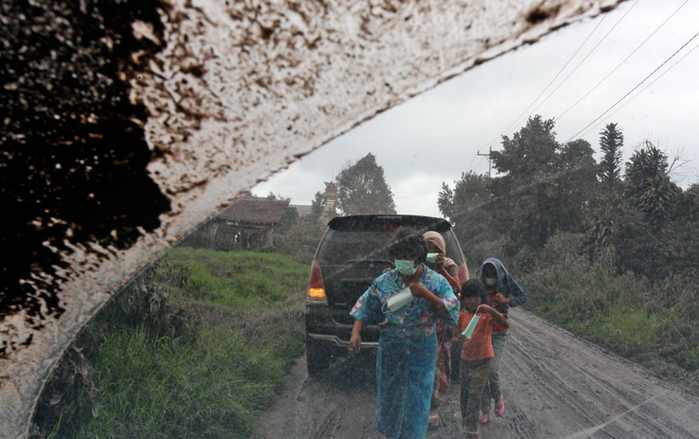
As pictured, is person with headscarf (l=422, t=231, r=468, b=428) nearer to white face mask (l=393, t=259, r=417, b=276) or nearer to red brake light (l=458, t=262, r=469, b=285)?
red brake light (l=458, t=262, r=469, b=285)

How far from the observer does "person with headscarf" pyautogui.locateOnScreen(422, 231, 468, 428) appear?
4.30m

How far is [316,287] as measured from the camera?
5070 mm

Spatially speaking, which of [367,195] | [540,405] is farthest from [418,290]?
[367,195]

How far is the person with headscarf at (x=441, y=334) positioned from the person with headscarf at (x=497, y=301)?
0.31 meters

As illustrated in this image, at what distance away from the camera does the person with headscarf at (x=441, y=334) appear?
430 cm

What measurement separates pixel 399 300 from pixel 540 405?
2.69 meters

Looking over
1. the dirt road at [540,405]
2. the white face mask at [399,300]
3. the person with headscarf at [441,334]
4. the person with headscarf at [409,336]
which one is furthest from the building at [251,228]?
the white face mask at [399,300]

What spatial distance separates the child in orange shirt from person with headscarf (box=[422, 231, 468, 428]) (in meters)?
0.22

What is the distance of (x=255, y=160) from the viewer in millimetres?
982

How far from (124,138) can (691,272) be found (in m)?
13.0

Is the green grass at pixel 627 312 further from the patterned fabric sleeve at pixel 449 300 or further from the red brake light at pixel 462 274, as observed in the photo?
the patterned fabric sleeve at pixel 449 300

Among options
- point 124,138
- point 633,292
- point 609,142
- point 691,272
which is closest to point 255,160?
point 124,138

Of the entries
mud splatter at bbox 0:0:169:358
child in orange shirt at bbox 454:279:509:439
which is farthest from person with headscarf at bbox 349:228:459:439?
mud splatter at bbox 0:0:169:358

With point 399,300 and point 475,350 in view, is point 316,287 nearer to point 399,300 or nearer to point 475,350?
point 475,350
